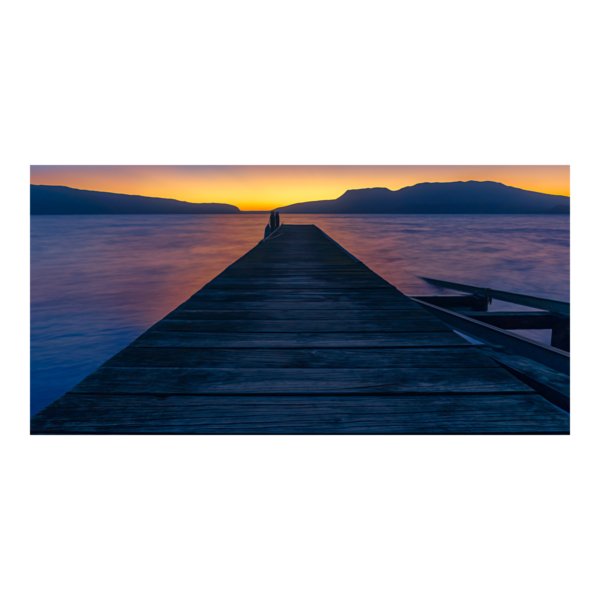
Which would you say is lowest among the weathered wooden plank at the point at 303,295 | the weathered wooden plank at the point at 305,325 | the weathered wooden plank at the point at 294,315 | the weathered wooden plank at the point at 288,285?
the weathered wooden plank at the point at 305,325

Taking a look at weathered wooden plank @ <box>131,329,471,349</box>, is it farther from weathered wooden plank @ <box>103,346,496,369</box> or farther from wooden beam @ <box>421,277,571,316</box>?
wooden beam @ <box>421,277,571,316</box>

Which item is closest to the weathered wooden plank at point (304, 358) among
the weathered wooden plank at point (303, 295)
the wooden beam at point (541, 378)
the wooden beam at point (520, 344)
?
the wooden beam at point (541, 378)

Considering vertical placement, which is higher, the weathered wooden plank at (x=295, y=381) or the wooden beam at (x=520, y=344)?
the weathered wooden plank at (x=295, y=381)

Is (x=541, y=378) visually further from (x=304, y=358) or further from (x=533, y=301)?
(x=533, y=301)

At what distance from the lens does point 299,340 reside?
2195mm

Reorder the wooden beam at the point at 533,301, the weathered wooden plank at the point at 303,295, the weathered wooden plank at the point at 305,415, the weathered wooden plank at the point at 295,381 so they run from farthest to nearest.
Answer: the wooden beam at the point at 533,301 < the weathered wooden plank at the point at 303,295 < the weathered wooden plank at the point at 295,381 < the weathered wooden plank at the point at 305,415

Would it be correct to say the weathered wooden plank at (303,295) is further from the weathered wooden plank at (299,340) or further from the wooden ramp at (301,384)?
the weathered wooden plank at (299,340)

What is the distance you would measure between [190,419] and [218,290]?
233 cm

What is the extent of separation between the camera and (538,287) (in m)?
12.4

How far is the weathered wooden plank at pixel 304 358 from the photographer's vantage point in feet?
6.04

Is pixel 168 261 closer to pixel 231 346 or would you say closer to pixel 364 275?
pixel 364 275

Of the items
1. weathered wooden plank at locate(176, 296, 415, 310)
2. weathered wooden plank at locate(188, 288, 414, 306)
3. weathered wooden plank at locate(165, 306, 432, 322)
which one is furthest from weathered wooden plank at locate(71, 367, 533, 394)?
weathered wooden plank at locate(188, 288, 414, 306)

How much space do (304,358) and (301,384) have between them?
0.29 metres
